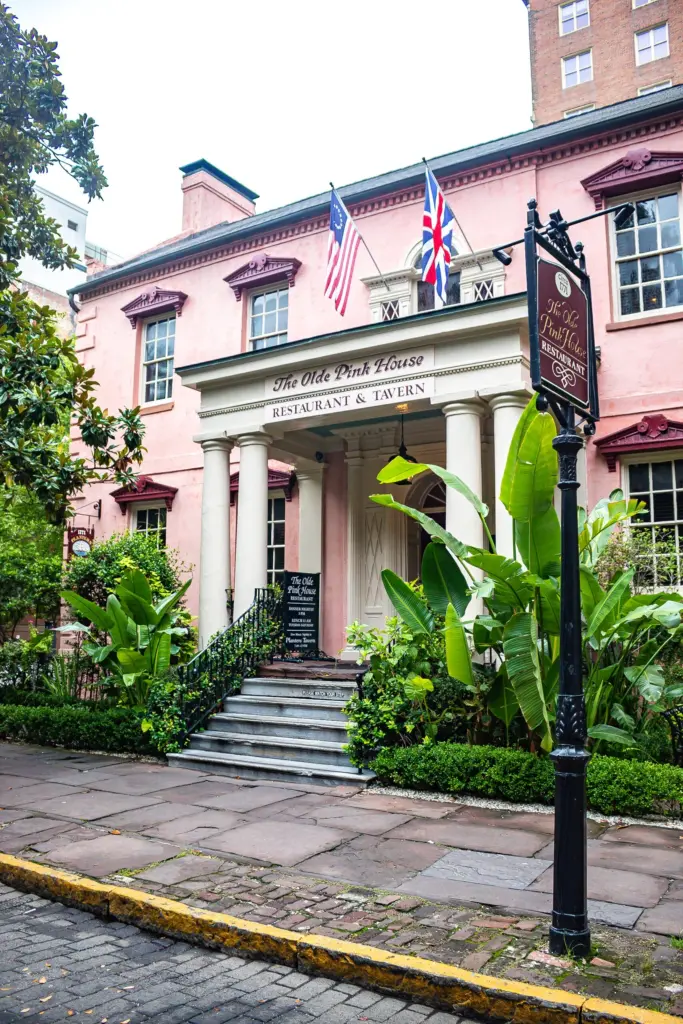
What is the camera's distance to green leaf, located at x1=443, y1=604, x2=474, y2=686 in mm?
8430

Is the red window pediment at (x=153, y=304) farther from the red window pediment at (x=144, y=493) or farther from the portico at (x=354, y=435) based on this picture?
the portico at (x=354, y=435)

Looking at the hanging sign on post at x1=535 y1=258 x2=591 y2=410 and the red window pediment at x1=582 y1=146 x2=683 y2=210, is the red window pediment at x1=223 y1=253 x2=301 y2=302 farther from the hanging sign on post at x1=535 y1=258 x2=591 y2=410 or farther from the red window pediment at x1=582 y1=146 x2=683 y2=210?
the hanging sign on post at x1=535 y1=258 x2=591 y2=410

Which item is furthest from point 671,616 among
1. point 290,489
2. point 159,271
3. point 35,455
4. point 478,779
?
point 159,271

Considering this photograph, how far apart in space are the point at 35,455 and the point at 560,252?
703cm

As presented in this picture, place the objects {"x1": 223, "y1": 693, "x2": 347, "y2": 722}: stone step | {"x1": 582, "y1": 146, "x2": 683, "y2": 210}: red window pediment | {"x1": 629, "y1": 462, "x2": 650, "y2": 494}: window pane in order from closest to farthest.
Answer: {"x1": 223, "y1": 693, "x2": 347, "y2": 722}: stone step < {"x1": 629, "y1": 462, "x2": 650, "y2": 494}: window pane < {"x1": 582, "y1": 146, "x2": 683, "y2": 210}: red window pediment

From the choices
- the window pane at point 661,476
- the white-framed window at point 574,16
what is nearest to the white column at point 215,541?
the window pane at point 661,476

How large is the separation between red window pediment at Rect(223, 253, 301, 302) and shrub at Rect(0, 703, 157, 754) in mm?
8258

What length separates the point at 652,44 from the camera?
33.4 m

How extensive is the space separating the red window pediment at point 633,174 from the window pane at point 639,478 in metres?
3.95

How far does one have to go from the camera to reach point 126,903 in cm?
540

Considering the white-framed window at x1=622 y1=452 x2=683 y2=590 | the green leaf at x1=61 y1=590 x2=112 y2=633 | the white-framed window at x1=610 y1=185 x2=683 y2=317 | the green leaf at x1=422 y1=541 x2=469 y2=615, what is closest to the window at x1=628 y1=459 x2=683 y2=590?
the white-framed window at x1=622 y1=452 x2=683 y2=590

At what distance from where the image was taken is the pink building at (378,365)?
10859mm

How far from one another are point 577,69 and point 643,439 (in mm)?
30319

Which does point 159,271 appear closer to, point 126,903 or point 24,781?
point 24,781
